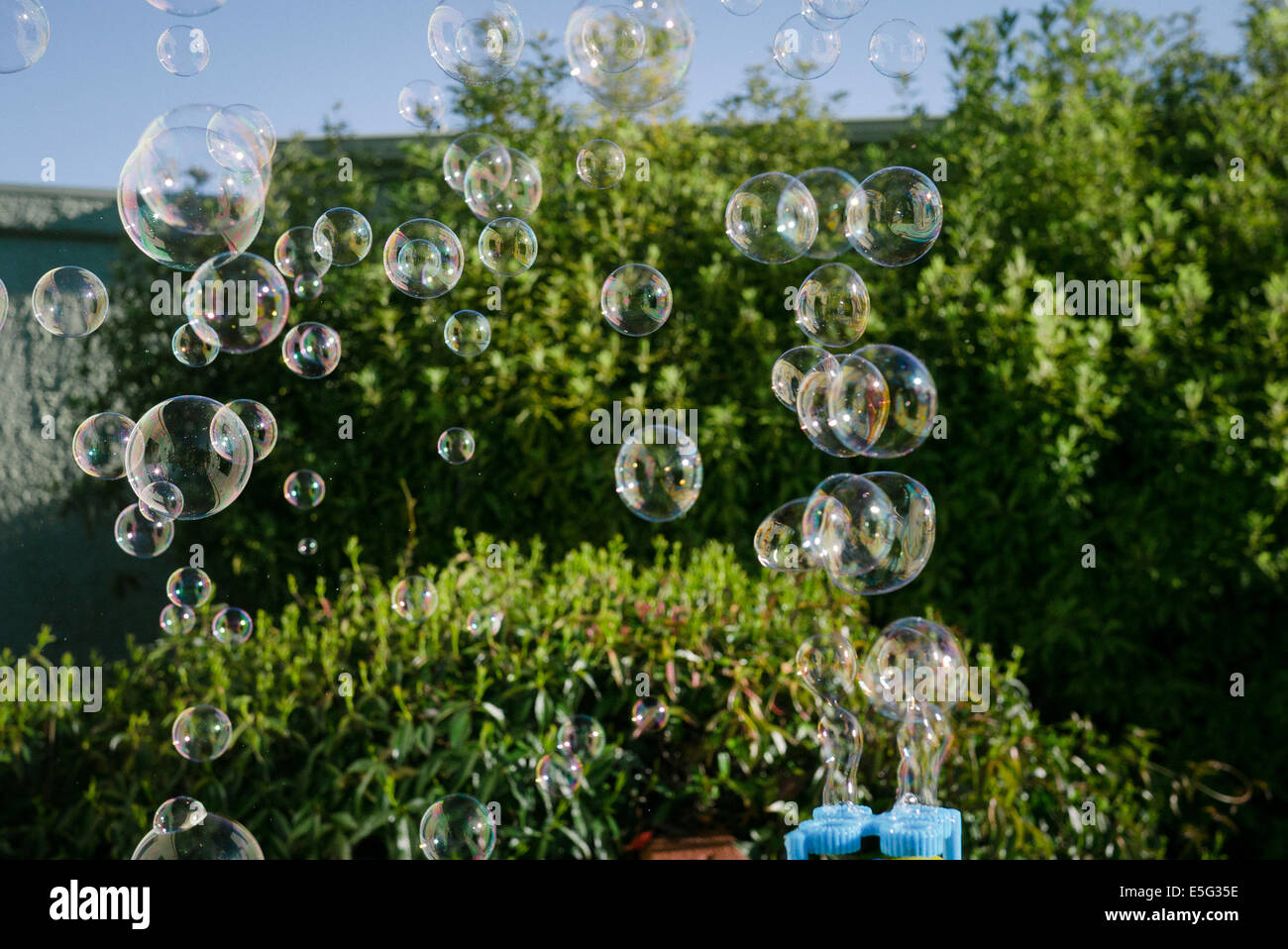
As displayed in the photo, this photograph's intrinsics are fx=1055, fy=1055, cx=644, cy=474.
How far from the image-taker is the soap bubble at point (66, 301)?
3.66 metres

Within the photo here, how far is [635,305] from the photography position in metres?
4.03

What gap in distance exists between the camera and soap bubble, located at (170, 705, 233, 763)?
2795mm

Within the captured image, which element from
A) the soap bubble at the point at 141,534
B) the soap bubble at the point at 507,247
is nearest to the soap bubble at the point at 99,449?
the soap bubble at the point at 141,534

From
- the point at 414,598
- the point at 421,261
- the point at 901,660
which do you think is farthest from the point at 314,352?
the point at 901,660

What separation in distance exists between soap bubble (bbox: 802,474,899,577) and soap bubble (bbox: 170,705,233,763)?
1699 millimetres

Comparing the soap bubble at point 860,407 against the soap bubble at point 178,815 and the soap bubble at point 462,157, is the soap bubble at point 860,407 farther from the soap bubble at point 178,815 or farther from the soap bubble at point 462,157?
the soap bubble at point 178,815

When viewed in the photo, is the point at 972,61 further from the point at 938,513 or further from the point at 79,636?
the point at 79,636

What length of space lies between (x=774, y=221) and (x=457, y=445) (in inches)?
77.6

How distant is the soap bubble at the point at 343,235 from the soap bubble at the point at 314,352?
1.32ft

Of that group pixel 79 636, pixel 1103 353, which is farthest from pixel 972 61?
pixel 79 636

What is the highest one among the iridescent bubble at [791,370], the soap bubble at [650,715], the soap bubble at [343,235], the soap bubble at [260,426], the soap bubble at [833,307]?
the soap bubble at [343,235]

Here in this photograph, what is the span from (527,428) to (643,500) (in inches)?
52.9

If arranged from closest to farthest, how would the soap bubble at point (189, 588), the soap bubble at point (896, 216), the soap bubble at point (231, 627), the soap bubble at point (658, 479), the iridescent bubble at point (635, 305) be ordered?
the soap bubble at point (896, 216)
the soap bubble at point (231, 627)
the soap bubble at point (658, 479)
the iridescent bubble at point (635, 305)
the soap bubble at point (189, 588)

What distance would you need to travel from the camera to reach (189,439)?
298 cm
